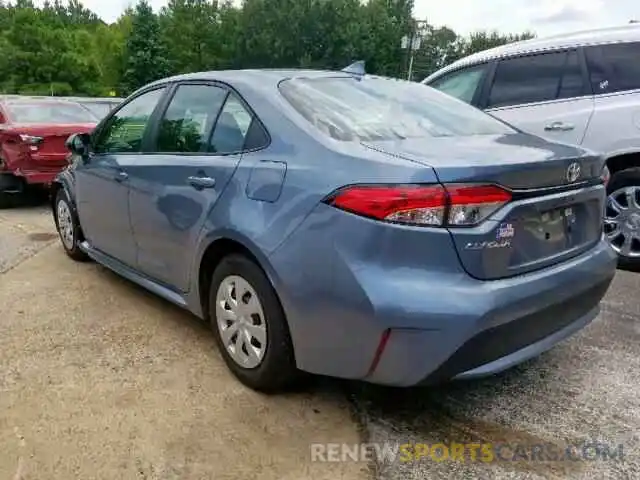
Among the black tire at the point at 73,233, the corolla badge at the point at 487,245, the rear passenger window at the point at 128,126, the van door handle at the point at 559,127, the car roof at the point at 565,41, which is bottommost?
the black tire at the point at 73,233

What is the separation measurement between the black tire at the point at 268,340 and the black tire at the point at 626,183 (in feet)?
10.4

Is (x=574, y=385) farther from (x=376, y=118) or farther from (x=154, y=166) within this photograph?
(x=154, y=166)

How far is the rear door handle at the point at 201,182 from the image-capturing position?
2.96 metres

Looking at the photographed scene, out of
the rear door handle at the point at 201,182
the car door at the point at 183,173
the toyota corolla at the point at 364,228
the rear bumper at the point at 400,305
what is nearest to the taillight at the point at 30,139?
the car door at the point at 183,173

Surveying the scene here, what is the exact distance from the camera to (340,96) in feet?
9.89

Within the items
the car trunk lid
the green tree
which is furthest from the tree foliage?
the car trunk lid

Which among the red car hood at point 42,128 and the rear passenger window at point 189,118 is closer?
the rear passenger window at point 189,118

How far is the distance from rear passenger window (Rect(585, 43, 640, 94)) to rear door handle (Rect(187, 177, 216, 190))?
3.36 metres

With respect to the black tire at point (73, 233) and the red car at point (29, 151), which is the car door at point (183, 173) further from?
the red car at point (29, 151)

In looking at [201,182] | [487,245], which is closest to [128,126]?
[201,182]

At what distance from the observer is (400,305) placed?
87.4 inches

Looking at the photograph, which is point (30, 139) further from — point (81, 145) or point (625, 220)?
point (625, 220)

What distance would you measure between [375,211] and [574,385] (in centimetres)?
149

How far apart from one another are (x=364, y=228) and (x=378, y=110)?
0.91 metres
